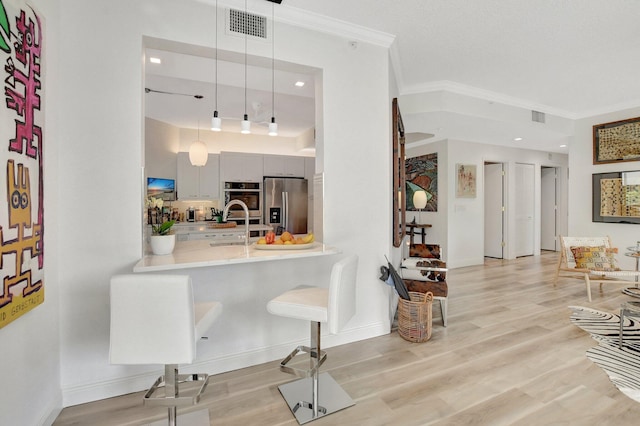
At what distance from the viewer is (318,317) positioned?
1.80 m

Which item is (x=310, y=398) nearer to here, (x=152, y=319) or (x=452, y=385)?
(x=452, y=385)

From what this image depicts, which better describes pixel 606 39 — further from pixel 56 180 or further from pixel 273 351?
pixel 56 180

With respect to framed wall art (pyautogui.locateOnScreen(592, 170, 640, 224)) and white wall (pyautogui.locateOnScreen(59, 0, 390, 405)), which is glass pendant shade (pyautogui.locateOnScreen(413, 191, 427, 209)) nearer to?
framed wall art (pyautogui.locateOnScreen(592, 170, 640, 224))

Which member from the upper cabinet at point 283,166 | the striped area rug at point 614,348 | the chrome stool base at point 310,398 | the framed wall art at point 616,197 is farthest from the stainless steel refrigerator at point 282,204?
the framed wall art at point 616,197

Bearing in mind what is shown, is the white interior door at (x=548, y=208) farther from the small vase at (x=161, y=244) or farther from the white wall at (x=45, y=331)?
the white wall at (x=45, y=331)

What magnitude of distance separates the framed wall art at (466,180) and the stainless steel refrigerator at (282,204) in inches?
124

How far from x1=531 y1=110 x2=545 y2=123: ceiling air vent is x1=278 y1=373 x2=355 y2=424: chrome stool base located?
4911 millimetres

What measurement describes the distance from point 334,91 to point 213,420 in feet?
8.28

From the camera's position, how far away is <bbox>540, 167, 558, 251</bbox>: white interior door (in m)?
7.79

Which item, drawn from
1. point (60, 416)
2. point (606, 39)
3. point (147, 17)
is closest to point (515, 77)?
point (606, 39)

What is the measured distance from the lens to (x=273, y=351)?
2.48 m

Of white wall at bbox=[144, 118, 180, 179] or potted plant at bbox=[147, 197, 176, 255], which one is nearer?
potted plant at bbox=[147, 197, 176, 255]

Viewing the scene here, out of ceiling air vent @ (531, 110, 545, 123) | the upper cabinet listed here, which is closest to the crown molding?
ceiling air vent @ (531, 110, 545, 123)

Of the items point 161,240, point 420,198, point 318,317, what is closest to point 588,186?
point 420,198
